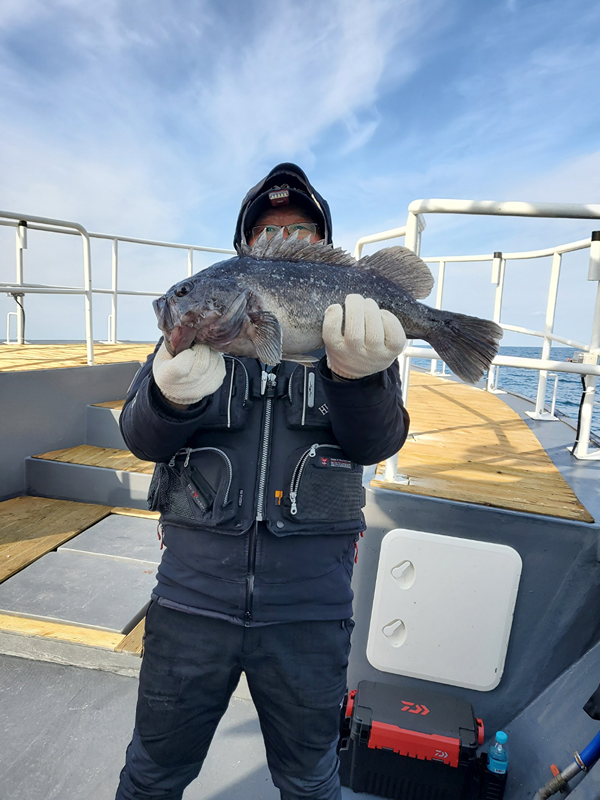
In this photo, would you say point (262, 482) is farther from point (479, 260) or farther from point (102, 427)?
point (479, 260)

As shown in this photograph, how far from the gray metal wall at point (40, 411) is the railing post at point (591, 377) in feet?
17.6

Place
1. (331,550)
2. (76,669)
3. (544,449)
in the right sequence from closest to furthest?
(331,550)
(76,669)
(544,449)

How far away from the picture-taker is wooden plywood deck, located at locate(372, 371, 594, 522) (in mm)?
2756

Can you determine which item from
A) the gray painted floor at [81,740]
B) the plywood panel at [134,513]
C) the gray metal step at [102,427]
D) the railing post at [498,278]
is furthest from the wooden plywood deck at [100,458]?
the railing post at [498,278]

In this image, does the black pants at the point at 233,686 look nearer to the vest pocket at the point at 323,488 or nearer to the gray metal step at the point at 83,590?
the vest pocket at the point at 323,488

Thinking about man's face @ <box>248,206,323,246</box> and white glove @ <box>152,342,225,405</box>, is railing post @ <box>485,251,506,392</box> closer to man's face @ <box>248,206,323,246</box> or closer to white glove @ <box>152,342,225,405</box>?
man's face @ <box>248,206,323,246</box>

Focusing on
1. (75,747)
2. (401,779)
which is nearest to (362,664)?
(401,779)

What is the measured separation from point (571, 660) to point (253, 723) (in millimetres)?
1855

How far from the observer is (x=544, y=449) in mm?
4301

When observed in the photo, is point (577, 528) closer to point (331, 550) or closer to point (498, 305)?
point (331, 550)

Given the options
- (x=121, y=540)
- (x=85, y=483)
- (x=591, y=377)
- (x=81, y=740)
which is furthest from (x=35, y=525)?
(x=591, y=377)

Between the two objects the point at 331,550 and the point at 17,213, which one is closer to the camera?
the point at 331,550

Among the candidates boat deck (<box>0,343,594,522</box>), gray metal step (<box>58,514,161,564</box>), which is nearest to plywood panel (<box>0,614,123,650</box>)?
gray metal step (<box>58,514,161,564</box>)

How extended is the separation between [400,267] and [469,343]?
40 cm
